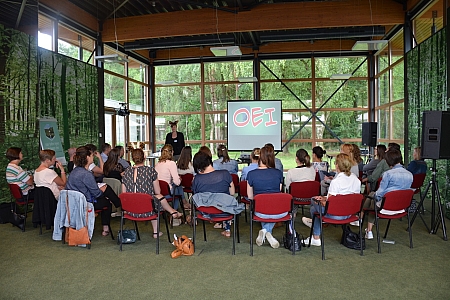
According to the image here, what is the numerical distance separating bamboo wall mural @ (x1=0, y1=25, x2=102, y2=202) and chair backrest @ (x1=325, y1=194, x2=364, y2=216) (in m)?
5.45

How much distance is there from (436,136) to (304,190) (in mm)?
1900

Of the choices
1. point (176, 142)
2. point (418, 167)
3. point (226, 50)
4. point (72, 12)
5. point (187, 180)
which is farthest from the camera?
point (176, 142)

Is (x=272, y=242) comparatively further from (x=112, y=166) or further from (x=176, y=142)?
(x=176, y=142)

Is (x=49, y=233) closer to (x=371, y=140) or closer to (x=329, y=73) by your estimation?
(x=371, y=140)

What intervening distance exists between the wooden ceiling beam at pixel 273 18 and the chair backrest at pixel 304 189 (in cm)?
502

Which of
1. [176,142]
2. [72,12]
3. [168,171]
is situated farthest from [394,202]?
[72,12]

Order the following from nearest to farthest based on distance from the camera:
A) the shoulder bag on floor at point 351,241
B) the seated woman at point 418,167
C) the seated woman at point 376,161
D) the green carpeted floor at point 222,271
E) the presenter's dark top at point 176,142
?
the green carpeted floor at point 222,271, the shoulder bag on floor at point 351,241, the seated woman at point 418,167, the seated woman at point 376,161, the presenter's dark top at point 176,142

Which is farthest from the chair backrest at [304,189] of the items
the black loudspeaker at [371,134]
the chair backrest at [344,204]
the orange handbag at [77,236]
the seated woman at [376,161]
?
the black loudspeaker at [371,134]

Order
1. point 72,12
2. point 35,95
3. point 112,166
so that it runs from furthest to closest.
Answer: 1. point 72,12
2. point 35,95
3. point 112,166

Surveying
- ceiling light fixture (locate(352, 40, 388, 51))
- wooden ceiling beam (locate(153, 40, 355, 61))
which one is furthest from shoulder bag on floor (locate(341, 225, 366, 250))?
wooden ceiling beam (locate(153, 40, 355, 61))

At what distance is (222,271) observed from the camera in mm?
3641

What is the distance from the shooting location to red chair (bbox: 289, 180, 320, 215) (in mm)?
5160

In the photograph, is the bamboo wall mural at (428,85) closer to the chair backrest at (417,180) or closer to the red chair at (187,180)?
the chair backrest at (417,180)

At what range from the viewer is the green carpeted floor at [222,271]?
3137mm
